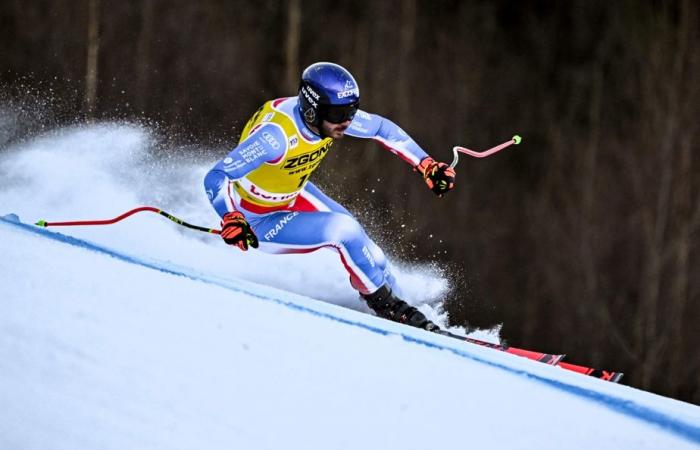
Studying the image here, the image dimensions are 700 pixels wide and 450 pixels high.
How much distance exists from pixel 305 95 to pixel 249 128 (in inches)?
10.4

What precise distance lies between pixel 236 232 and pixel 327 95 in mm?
554

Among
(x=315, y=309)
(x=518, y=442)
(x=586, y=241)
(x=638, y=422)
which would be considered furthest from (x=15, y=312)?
(x=586, y=241)

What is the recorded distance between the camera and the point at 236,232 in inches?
95.9

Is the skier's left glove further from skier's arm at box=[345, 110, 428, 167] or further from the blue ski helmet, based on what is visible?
the blue ski helmet

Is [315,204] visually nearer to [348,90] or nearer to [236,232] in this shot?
[348,90]

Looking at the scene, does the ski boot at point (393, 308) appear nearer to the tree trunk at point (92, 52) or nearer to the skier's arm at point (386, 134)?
the skier's arm at point (386, 134)

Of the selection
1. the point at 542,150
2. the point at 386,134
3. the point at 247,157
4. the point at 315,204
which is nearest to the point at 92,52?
the point at 315,204

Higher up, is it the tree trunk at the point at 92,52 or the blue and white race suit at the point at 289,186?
the tree trunk at the point at 92,52

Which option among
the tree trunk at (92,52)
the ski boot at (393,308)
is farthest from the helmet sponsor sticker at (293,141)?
the tree trunk at (92,52)

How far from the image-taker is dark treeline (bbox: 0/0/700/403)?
18.9ft

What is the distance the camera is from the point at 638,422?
1667 millimetres

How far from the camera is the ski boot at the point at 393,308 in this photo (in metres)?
2.88

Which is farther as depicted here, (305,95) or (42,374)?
(305,95)

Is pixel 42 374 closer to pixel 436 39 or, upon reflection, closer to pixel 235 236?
pixel 235 236
